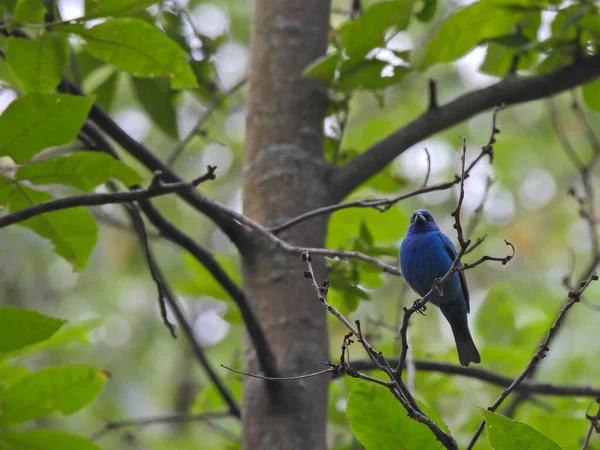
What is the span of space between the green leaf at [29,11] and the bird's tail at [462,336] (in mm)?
2035

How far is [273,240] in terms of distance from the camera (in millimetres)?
2383

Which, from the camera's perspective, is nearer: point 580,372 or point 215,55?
point 215,55

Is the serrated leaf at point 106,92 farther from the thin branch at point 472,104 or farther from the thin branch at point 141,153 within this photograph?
the thin branch at point 472,104

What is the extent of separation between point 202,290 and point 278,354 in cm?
96

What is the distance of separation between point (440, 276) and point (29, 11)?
1.98 meters

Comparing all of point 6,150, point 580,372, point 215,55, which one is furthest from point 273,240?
point 580,372

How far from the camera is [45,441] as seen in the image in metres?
2.64

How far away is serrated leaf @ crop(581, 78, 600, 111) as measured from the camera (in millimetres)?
3361

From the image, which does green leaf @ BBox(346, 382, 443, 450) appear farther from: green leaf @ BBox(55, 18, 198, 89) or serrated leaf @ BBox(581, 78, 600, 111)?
serrated leaf @ BBox(581, 78, 600, 111)

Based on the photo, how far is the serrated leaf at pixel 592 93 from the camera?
11.0ft

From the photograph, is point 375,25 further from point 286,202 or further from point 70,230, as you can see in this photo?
point 70,230

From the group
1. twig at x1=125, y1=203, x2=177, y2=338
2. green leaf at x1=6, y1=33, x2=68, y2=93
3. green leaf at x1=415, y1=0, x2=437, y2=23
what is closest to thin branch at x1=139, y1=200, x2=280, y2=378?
twig at x1=125, y1=203, x2=177, y2=338

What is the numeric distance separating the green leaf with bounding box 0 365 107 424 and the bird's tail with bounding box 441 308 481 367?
1.50 metres

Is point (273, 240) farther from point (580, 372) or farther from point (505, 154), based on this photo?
point (505, 154)
